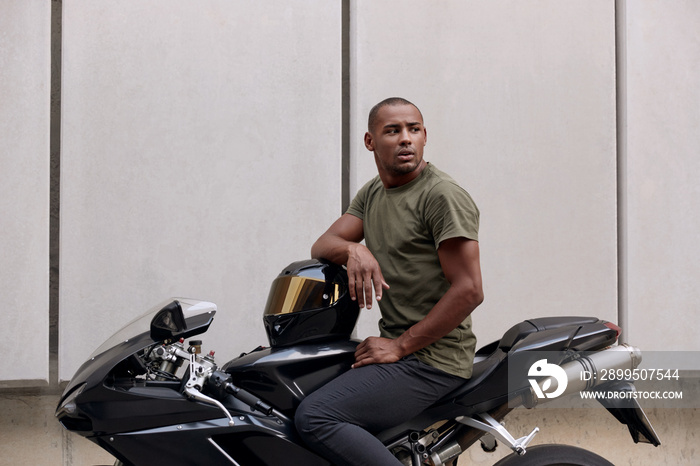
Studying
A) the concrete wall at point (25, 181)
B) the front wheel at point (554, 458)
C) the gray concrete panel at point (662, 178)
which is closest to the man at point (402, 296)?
the front wheel at point (554, 458)

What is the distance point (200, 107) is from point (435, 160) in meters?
1.37

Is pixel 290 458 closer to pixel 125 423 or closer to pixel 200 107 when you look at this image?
pixel 125 423

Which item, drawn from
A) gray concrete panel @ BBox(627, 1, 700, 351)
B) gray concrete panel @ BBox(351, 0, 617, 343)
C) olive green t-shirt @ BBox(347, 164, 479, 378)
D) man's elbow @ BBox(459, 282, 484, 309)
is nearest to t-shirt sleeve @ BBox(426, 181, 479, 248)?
olive green t-shirt @ BBox(347, 164, 479, 378)

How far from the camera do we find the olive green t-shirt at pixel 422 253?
2.18 metres

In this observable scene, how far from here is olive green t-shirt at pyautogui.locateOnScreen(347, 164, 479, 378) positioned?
2180 mm

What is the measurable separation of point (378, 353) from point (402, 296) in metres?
0.22

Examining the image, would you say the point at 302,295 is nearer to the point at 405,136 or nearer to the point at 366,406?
the point at 366,406

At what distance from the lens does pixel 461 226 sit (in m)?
2.11

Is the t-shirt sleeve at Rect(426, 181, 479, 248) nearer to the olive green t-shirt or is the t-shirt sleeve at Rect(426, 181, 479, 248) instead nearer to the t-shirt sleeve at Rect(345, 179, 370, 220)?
the olive green t-shirt

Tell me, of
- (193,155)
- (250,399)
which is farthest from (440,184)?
(193,155)

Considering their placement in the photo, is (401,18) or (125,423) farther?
(401,18)

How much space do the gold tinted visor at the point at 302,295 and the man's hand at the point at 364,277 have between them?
0.08 meters

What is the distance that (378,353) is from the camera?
2.21 meters

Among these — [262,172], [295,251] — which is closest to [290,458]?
[295,251]
